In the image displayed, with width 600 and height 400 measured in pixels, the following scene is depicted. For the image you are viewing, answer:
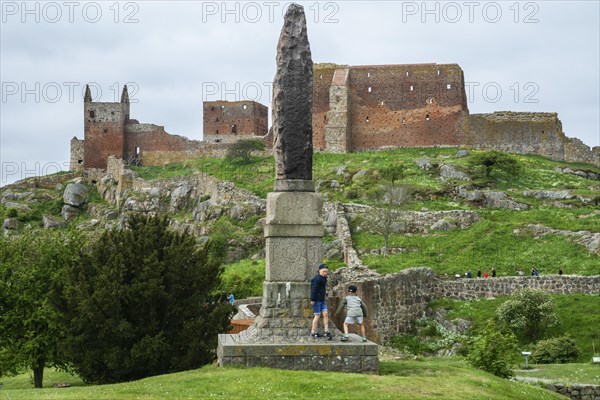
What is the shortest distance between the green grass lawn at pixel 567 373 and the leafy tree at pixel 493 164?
111 ft

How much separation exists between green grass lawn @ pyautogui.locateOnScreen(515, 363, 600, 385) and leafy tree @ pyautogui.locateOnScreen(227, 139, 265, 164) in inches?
1852

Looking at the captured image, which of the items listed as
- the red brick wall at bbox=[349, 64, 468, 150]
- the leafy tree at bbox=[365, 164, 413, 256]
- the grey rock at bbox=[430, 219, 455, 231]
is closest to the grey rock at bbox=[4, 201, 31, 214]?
the red brick wall at bbox=[349, 64, 468, 150]

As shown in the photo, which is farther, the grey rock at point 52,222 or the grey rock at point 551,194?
the grey rock at point 52,222

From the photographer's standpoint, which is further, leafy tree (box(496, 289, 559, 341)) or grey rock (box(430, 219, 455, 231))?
grey rock (box(430, 219, 455, 231))

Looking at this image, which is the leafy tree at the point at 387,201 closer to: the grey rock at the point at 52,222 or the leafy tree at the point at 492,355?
the leafy tree at the point at 492,355

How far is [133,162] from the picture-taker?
2889 inches

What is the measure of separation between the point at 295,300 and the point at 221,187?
42.6 metres

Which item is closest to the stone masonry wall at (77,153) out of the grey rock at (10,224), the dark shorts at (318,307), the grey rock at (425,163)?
the grey rock at (10,224)

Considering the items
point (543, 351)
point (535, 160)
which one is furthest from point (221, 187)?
point (543, 351)

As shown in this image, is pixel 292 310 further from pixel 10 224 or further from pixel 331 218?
pixel 10 224

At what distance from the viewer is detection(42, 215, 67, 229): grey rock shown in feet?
201

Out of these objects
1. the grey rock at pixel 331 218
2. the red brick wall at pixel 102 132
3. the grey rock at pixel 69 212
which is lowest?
the grey rock at pixel 331 218

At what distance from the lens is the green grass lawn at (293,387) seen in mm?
12430

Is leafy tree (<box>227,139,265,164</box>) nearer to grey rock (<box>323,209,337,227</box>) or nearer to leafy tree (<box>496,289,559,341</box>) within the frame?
grey rock (<box>323,209,337,227</box>)
